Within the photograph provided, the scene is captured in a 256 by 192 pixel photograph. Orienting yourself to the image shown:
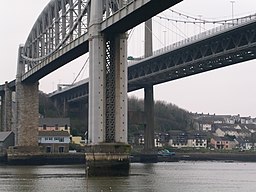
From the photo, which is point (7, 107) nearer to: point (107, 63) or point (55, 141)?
point (55, 141)

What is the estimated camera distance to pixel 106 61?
60.0m

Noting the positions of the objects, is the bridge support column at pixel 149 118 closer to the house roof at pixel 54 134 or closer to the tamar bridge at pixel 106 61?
the tamar bridge at pixel 106 61

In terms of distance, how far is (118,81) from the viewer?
59.3 meters

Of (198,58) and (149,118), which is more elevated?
(198,58)

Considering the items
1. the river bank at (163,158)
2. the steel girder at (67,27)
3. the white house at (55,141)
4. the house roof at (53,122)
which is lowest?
the river bank at (163,158)

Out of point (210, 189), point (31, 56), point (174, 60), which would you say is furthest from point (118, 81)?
point (31, 56)

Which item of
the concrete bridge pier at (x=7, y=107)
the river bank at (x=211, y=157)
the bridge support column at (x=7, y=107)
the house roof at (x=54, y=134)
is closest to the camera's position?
the bridge support column at (x=7, y=107)

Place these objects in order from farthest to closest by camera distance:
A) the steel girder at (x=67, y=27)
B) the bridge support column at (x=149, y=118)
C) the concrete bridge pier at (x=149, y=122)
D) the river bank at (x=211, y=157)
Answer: the river bank at (x=211, y=157)
the bridge support column at (x=149, y=118)
the concrete bridge pier at (x=149, y=122)
the steel girder at (x=67, y=27)

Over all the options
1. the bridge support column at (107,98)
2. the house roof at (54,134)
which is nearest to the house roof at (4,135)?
the house roof at (54,134)

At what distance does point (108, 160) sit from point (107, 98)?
19.4 ft

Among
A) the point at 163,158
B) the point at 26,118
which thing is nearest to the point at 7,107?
the point at 26,118

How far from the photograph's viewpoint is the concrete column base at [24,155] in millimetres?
98688

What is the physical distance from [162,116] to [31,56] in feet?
300

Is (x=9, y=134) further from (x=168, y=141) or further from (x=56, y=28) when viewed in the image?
(x=168, y=141)
